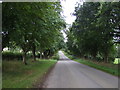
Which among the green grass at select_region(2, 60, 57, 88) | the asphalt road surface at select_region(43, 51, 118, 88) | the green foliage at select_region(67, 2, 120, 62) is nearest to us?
the green grass at select_region(2, 60, 57, 88)

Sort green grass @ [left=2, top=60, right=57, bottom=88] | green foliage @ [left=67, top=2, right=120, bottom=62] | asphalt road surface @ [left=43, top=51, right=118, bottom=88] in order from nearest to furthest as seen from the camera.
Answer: green grass @ [left=2, top=60, right=57, bottom=88]
asphalt road surface @ [left=43, top=51, right=118, bottom=88]
green foliage @ [left=67, top=2, right=120, bottom=62]

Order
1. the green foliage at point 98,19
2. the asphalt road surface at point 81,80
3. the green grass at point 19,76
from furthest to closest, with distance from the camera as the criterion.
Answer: the green foliage at point 98,19, the asphalt road surface at point 81,80, the green grass at point 19,76

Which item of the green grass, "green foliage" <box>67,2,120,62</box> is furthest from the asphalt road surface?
"green foliage" <box>67,2,120,62</box>

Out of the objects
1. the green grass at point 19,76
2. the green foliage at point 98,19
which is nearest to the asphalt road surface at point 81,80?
the green grass at point 19,76

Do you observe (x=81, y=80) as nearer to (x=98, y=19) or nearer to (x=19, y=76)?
(x=19, y=76)

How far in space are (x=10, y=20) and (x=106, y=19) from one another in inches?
415

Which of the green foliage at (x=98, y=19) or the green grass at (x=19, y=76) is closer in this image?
the green grass at (x=19, y=76)

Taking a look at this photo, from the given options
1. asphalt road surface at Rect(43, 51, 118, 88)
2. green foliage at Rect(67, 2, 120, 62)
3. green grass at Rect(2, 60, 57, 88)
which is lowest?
asphalt road surface at Rect(43, 51, 118, 88)

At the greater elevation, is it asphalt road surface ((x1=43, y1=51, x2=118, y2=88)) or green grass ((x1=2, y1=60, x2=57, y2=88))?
green grass ((x1=2, y1=60, x2=57, y2=88))

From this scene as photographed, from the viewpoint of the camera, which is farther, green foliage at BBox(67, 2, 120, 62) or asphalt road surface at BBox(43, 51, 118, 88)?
green foliage at BBox(67, 2, 120, 62)

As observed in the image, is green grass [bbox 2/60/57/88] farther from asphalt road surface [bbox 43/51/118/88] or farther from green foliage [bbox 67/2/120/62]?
green foliage [bbox 67/2/120/62]

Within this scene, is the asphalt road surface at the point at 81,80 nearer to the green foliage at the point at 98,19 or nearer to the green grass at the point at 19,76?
the green grass at the point at 19,76

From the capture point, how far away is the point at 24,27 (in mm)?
9953

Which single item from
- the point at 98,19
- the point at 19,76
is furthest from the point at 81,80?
the point at 98,19
